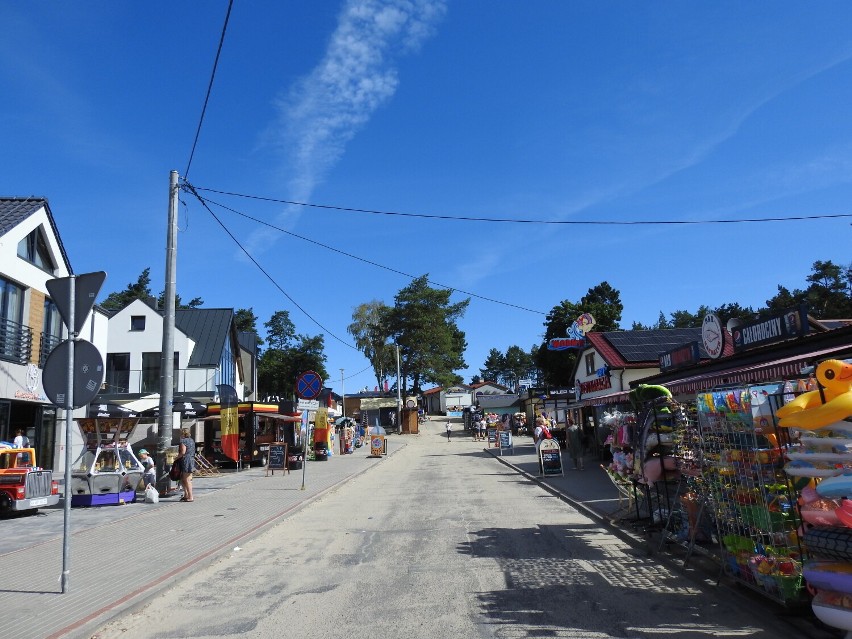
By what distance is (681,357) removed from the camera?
61.1ft

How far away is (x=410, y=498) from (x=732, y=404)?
34.5 ft

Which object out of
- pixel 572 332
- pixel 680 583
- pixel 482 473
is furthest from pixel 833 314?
pixel 680 583

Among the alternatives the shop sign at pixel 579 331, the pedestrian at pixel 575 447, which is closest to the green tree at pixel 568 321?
the shop sign at pixel 579 331

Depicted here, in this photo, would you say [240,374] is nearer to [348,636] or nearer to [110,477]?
[110,477]

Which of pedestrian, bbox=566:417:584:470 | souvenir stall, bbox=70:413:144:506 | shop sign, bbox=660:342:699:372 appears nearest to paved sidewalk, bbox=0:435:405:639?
souvenir stall, bbox=70:413:144:506

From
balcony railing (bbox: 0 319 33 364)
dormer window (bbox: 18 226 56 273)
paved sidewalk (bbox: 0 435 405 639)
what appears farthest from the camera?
dormer window (bbox: 18 226 56 273)

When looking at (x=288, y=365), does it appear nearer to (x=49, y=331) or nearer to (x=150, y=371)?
(x=150, y=371)

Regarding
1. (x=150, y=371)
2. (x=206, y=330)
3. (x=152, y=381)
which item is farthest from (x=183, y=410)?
(x=206, y=330)

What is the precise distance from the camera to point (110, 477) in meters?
14.6

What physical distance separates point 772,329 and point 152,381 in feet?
115

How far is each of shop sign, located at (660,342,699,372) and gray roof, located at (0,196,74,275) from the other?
20.3 meters

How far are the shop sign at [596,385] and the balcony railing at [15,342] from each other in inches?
887

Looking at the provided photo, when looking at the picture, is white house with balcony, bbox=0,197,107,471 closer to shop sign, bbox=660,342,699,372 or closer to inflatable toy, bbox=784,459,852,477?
shop sign, bbox=660,342,699,372

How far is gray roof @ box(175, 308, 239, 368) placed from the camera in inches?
1534
